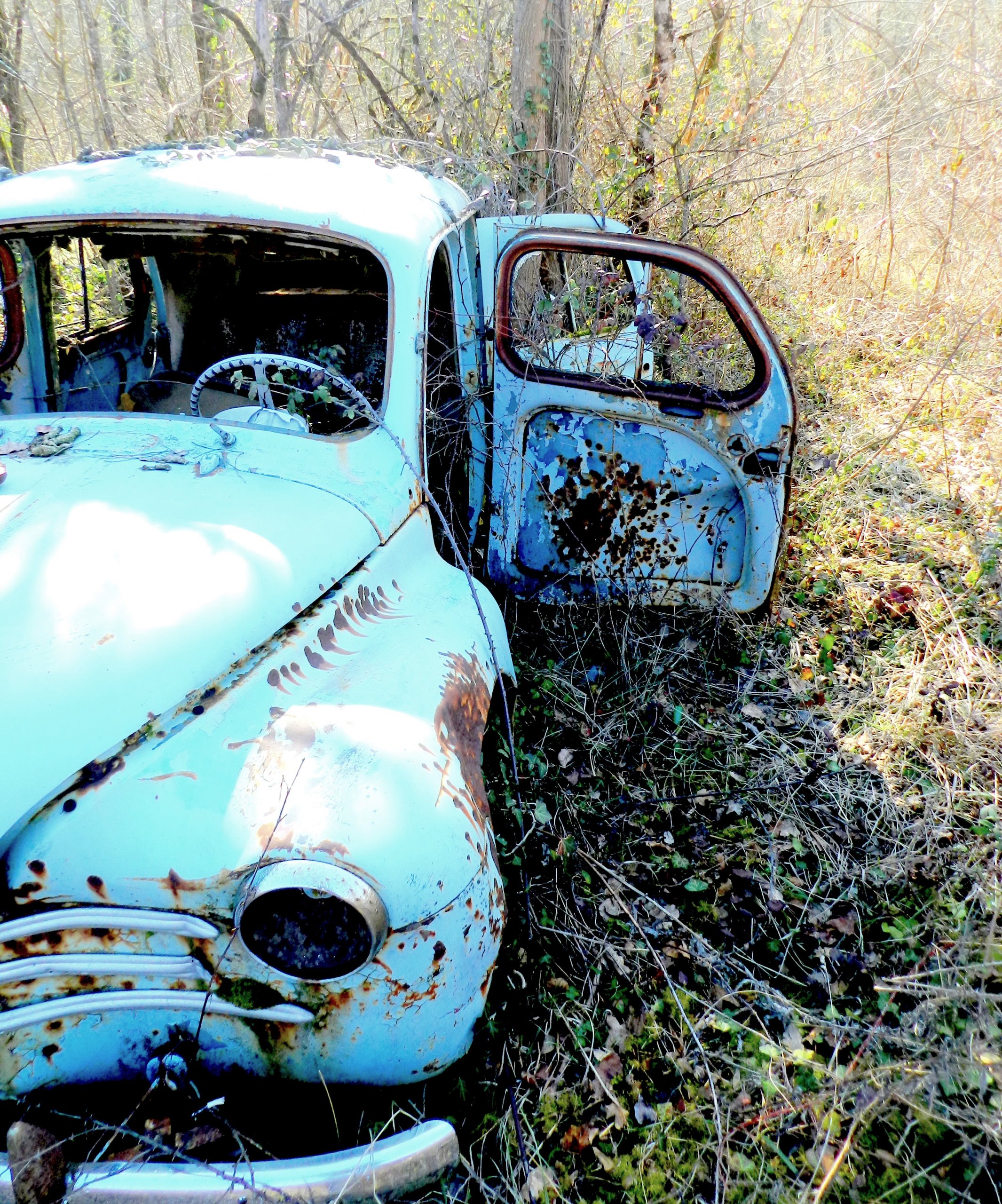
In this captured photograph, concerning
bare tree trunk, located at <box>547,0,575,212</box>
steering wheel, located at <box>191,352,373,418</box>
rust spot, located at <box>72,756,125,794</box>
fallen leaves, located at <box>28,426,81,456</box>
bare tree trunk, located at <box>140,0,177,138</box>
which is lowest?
rust spot, located at <box>72,756,125,794</box>

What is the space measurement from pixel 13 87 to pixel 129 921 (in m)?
7.91

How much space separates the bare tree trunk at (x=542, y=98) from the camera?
16.8ft

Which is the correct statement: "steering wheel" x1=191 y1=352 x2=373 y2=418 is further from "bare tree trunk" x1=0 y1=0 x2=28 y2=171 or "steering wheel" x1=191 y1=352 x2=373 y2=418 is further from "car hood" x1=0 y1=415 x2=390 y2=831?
"bare tree trunk" x1=0 y1=0 x2=28 y2=171

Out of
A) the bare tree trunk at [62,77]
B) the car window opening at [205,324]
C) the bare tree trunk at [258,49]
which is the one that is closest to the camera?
the car window opening at [205,324]

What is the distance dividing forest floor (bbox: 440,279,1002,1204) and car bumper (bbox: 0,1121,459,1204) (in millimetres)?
419

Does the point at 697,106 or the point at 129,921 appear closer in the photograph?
Result: the point at 129,921

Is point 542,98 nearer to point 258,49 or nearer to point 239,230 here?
point 258,49

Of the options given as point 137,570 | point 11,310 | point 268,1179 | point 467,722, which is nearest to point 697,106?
point 11,310

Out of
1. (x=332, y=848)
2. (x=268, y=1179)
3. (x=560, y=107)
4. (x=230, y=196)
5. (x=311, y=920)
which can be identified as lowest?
(x=268, y=1179)

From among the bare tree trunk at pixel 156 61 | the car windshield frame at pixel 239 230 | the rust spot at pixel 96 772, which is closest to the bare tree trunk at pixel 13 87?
the bare tree trunk at pixel 156 61

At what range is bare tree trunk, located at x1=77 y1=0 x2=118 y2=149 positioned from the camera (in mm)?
6695

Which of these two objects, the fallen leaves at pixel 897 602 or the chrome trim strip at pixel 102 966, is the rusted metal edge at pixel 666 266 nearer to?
the fallen leaves at pixel 897 602

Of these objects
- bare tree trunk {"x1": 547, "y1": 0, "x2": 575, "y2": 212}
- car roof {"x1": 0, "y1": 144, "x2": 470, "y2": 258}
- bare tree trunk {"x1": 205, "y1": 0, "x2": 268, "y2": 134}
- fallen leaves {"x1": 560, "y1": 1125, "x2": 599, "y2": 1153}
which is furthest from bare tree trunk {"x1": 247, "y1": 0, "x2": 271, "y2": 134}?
fallen leaves {"x1": 560, "y1": 1125, "x2": 599, "y2": 1153}

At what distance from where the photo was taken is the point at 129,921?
1.26 meters
